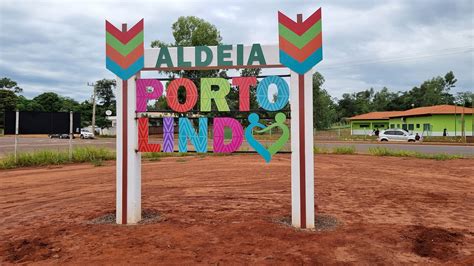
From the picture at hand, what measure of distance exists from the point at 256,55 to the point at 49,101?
73359mm

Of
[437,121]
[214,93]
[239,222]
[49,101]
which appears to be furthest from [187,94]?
[49,101]

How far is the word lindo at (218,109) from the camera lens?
536 centimetres

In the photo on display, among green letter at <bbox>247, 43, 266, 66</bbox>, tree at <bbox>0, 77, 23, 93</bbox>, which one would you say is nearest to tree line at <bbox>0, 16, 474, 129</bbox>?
tree at <bbox>0, 77, 23, 93</bbox>

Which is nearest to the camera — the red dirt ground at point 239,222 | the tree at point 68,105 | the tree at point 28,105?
the red dirt ground at point 239,222

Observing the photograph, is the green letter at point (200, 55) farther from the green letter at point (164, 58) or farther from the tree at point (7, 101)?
the tree at point (7, 101)

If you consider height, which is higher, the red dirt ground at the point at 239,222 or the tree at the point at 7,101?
the tree at the point at 7,101

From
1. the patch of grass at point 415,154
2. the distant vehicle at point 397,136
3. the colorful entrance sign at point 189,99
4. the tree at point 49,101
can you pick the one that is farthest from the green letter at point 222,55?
the tree at point 49,101

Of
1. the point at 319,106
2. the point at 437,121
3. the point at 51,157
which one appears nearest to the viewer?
the point at 51,157

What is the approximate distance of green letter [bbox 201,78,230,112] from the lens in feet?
17.9

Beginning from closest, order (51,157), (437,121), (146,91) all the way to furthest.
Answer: (146,91)
(51,157)
(437,121)

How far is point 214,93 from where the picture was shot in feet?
18.1

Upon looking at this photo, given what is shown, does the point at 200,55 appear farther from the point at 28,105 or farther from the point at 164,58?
the point at 28,105

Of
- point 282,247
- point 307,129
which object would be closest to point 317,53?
point 307,129

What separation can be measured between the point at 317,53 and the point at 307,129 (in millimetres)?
1163
